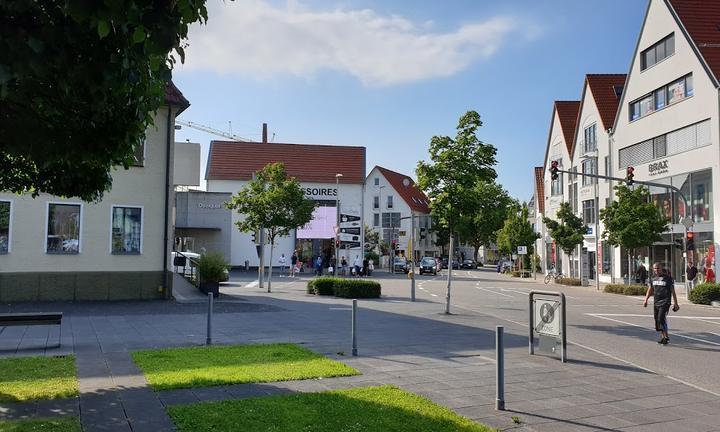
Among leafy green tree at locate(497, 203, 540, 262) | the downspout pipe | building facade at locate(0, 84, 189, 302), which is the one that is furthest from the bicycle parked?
building facade at locate(0, 84, 189, 302)

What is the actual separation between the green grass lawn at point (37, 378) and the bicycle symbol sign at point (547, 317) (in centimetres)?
765

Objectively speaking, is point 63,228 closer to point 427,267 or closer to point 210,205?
point 210,205

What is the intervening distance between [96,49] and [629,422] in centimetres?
627

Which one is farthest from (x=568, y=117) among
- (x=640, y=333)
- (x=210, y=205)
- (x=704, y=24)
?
→ (x=640, y=333)

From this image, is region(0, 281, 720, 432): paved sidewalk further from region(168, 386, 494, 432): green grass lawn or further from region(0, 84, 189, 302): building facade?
region(0, 84, 189, 302): building facade

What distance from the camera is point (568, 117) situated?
56.2 metres

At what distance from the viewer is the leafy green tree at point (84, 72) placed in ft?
11.6

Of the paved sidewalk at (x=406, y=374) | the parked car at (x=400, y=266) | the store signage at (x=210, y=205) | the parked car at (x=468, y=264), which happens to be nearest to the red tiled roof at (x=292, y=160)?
the parked car at (x=400, y=266)

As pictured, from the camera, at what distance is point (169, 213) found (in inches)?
852

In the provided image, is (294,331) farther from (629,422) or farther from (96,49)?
(96,49)

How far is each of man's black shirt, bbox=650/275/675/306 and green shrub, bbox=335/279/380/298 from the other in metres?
13.2

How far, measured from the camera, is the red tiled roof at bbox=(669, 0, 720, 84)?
103 feet

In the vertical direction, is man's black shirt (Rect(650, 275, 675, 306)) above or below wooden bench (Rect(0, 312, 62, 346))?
above

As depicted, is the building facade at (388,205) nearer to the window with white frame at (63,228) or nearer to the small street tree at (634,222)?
the small street tree at (634,222)
